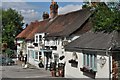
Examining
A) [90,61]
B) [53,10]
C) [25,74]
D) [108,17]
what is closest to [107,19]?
[108,17]

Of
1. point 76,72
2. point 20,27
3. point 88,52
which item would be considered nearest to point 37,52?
point 76,72

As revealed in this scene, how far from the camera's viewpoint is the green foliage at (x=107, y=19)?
2225 centimetres

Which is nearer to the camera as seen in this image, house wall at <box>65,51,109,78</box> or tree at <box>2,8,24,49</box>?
house wall at <box>65,51,109,78</box>

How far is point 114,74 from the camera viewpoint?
771 inches


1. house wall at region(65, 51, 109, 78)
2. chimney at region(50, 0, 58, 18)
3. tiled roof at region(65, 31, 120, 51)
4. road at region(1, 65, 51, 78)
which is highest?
chimney at region(50, 0, 58, 18)

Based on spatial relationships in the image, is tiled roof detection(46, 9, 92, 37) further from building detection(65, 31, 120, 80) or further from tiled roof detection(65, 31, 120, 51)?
tiled roof detection(65, 31, 120, 51)

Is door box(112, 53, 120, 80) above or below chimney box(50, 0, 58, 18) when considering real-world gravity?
below

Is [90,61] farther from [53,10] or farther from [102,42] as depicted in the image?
[53,10]

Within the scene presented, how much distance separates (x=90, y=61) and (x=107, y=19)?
3.32 metres

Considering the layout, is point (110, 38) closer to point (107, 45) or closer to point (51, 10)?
point (107, 45)

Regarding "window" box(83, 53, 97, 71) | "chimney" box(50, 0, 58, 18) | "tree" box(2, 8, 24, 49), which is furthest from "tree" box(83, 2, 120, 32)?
"tree" box(2, 8, 24, 49)

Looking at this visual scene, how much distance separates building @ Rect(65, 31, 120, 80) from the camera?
1961cm

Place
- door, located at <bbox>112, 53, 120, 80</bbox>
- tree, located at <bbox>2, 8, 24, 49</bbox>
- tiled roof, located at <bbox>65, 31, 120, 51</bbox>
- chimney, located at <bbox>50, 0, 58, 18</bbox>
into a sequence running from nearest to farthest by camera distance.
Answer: door, located at <bbox>112, 53, 120, 80</bbox>
tiled roof, located at <bbox>65, 31, 120, 51</bbox>
chimney, located at <bbox>50, 0, 58, 18</bbox>
tree, located at <bbox>2, 8, 24, 49</bbox>

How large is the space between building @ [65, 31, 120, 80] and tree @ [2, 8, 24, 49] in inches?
1765
